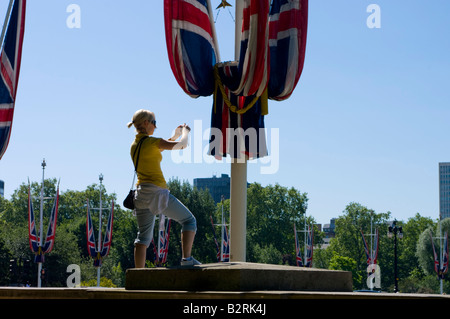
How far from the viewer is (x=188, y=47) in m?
10.7

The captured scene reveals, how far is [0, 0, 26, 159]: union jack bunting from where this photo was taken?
1011cm

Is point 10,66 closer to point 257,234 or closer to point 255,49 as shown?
point 255,49

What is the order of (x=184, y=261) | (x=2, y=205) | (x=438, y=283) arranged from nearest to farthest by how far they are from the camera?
(x=184, y=261) → (x=438, y=283) → (x=2, y=205)

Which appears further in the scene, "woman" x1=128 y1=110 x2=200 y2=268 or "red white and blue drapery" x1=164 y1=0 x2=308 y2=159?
"red white and blue drapery" x1=164 y1=0 x2=308 y2=159

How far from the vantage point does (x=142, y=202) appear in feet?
23.5

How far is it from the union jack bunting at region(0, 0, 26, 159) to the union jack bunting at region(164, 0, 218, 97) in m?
2.08

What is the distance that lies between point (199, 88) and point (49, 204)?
77228 millimetres

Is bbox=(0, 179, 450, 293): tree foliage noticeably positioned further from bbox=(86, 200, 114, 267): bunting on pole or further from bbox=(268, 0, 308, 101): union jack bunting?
bbox=(268, 0, 308, 101): union jack bunting

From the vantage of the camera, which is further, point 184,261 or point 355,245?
point 355,245

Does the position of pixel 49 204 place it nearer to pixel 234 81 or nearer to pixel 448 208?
pixel 234 81

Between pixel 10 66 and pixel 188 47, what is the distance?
250cm

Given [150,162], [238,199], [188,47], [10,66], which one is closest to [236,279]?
[150,162]

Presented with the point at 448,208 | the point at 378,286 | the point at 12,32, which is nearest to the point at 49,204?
the point at 378,286

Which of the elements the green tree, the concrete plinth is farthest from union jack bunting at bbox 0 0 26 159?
the green tree
